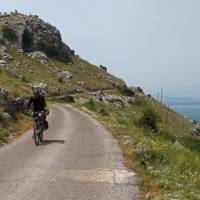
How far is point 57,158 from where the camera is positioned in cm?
1825

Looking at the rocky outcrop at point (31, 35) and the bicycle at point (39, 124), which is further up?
the rocky outcrop at point (31, 35)

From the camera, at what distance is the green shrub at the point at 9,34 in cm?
11669

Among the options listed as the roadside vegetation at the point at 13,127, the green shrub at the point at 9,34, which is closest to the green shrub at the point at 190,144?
the roadside vegetation at the point at 13,127

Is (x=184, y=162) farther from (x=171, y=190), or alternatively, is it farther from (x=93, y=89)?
(x=93, y=89)

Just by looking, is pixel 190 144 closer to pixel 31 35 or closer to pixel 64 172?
Answer: pixel 64 172

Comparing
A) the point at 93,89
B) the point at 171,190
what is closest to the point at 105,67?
the point at 93,89

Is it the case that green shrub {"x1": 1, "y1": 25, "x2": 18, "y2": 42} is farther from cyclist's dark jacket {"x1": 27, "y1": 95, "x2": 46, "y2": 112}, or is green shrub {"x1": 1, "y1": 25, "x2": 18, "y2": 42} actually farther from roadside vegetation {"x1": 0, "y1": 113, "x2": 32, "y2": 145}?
cyclist's dark jacket {"x1": 27, "y1": 95, "x2": 46, "y2": 112}

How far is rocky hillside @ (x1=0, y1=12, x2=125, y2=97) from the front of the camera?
101375 mm

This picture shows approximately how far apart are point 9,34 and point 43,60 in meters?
9.94

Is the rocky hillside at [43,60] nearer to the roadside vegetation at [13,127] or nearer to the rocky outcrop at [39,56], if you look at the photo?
the rocky outcrop at [39,56]

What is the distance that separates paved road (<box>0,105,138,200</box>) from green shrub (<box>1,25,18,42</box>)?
95390 millimetres

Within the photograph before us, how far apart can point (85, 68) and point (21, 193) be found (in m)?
120

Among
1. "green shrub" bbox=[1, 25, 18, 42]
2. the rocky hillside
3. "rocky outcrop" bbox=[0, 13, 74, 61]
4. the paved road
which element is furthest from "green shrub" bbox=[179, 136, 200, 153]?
"green shrub" bbox=[1, 25, 18, 42]

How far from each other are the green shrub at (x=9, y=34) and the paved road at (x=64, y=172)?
95.4 m
